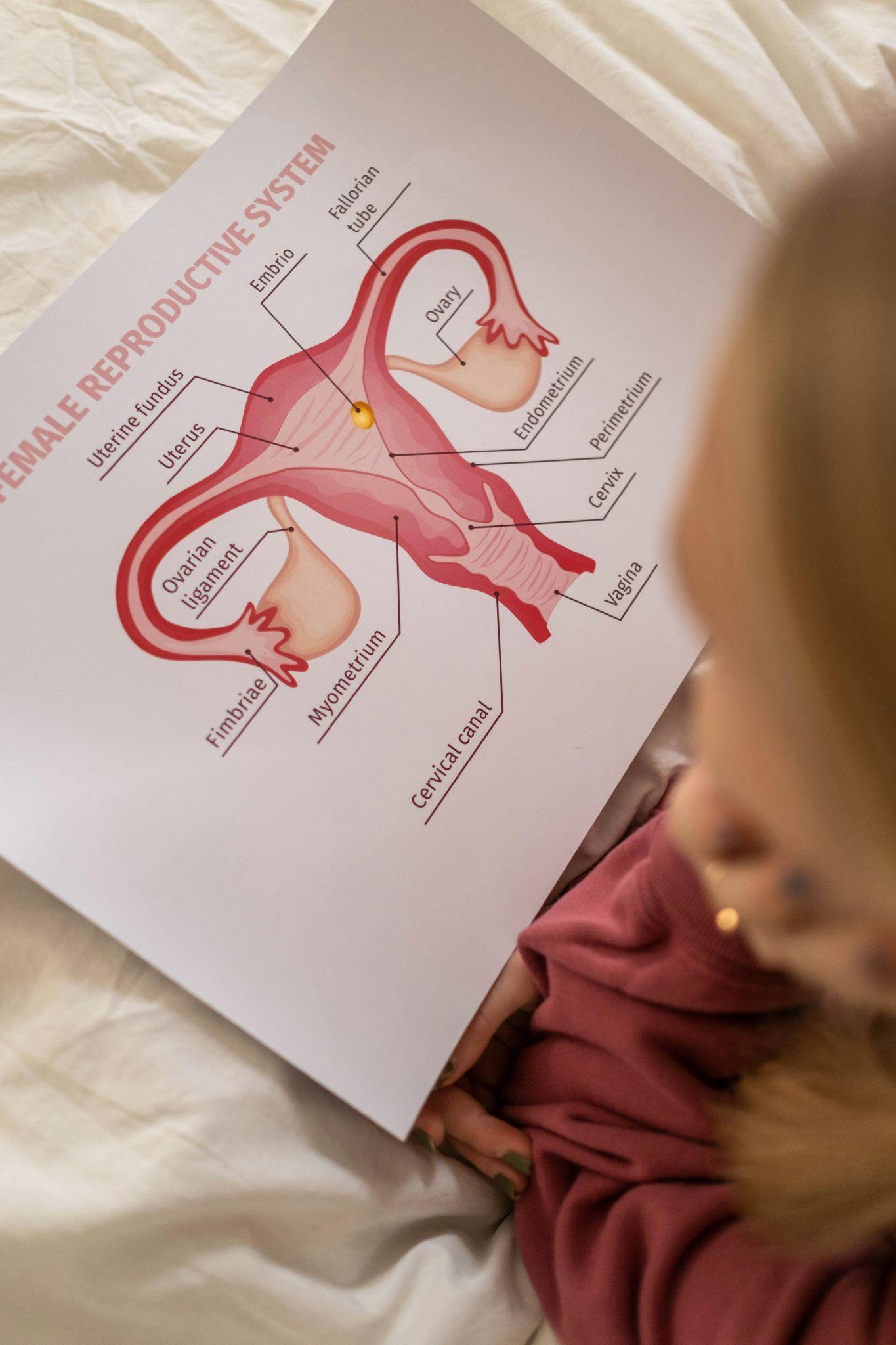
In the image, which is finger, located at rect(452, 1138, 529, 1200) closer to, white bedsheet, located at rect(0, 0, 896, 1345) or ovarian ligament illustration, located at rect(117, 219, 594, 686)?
white bedsheet, located at rect(0, 0, 896, 1345)

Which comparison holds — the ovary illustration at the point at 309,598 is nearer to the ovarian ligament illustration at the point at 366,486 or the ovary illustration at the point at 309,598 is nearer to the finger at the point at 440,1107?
the ovarian ligament illustration at the point at 366,486

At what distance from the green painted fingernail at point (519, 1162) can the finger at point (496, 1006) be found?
0.17ft

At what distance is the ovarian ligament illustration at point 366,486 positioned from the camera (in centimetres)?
55

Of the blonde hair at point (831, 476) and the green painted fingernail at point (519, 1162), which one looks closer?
the blonde hair at point (831, 476)

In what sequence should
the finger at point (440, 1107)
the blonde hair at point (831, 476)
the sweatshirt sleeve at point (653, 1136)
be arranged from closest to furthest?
the blonde hair at point (831, 476)
the sweatshirt sleeve at point (653, 1136)
the finger at point (440, 1107)

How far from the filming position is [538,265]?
0.65m

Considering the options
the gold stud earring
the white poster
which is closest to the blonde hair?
the gold stud earring

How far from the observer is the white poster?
50 cm

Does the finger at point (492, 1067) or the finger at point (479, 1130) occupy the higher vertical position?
the finger at point (492, 1067)

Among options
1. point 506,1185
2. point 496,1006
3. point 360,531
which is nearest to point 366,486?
point 360,531

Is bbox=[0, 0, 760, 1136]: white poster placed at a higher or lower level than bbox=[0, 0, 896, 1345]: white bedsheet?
higher

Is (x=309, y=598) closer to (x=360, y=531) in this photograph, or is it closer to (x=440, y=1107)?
(x=360, y=531)

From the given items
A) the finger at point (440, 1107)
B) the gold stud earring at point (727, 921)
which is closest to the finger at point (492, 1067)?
the finger at point (440, 1107)

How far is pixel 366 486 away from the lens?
59 centimetres
